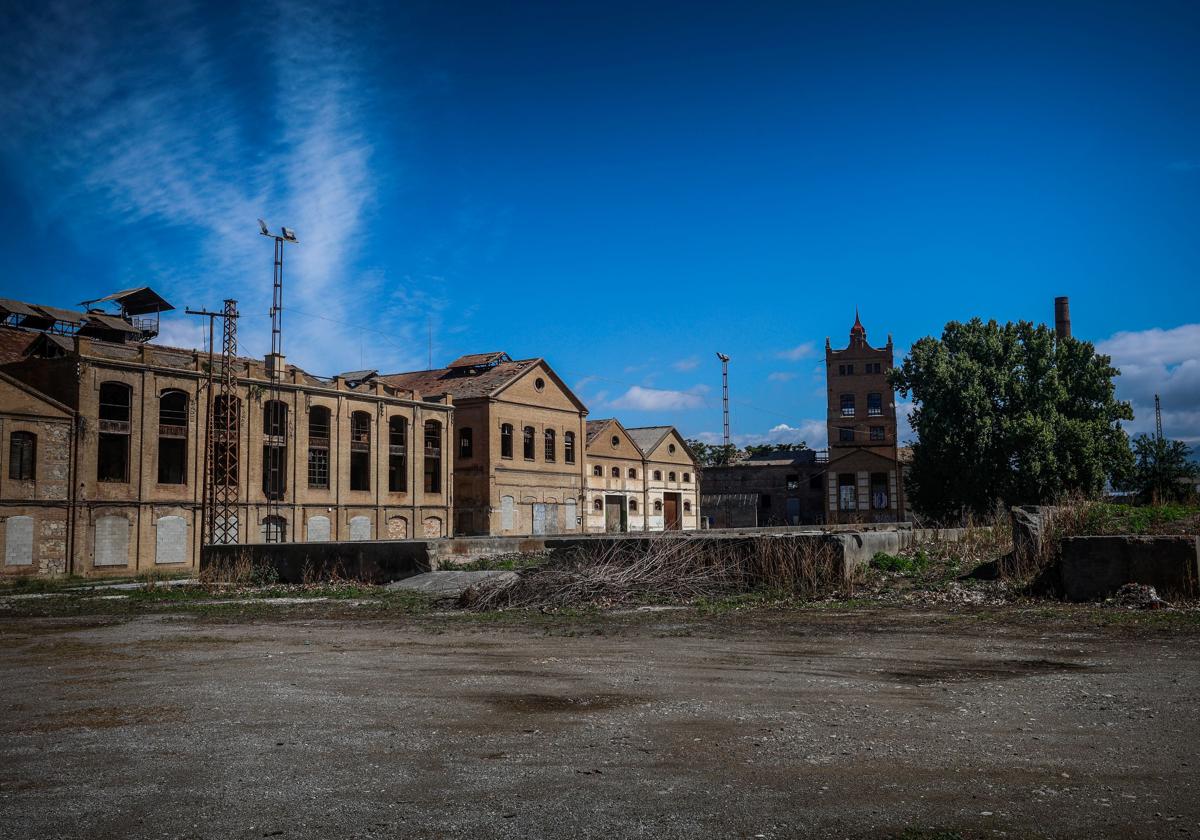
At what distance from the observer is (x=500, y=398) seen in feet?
159

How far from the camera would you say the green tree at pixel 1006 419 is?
38938 millimetres

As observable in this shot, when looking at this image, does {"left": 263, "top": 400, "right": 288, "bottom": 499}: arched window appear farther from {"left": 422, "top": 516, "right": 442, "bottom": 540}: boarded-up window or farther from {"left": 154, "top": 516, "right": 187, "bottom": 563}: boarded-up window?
{"left": 422, "top": 516, "right": 442, "bottom": 540}: boarded-up window

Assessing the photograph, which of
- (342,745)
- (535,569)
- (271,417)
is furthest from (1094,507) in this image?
(271,417)

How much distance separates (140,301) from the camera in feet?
162

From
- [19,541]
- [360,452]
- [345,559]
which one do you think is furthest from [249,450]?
[345,559]

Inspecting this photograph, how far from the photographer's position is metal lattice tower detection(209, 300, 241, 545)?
1366 inches

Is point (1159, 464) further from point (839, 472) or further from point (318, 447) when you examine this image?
point (318, 447)

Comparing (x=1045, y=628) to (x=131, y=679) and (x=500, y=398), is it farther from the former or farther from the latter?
(x=500, y=398)

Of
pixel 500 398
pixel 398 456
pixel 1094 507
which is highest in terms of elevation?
pixel 500 398

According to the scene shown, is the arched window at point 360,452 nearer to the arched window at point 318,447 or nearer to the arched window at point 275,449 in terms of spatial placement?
the arched window at point 318,447

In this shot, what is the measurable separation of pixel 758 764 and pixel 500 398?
44.2 meters

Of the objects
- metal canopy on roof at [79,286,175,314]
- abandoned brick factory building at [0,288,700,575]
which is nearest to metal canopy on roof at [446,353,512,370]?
abandoned brick factory building at [0,288,700,575]

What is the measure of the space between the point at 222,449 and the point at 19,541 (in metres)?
8.04

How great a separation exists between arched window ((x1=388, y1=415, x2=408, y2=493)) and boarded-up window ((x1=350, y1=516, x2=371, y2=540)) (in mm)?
2663
